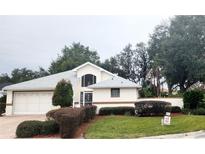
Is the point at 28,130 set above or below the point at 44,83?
below

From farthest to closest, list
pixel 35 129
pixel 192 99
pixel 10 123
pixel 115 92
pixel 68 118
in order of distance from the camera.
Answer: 1. pixel 115 92
2. pixel 192 99
3. pixel 10 123
4. pixel 35 129
5. pixel 68 118

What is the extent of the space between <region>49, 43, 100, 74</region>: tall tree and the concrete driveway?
1402 millimetres

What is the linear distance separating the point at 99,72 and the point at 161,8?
259cm

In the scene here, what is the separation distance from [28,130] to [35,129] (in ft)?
0.63

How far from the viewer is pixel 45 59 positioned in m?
11.7

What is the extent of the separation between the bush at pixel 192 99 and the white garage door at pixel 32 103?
3.96 meters

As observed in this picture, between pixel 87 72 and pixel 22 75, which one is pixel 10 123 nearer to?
pixel 22 75

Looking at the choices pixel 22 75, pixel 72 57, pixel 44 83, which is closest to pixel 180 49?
pixel 72 57

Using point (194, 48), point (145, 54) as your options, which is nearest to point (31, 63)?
point (145, 54)

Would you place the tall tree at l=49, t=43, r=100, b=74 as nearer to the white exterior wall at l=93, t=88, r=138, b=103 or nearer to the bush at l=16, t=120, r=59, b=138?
the white exterior wall at l=93, t=88, r=138, b=103

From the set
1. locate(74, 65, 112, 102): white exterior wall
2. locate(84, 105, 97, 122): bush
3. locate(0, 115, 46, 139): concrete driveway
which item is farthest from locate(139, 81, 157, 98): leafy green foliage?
locate(0, 115, 46, 139): concrete driveway

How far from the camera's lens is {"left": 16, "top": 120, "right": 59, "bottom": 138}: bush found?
11.2 m

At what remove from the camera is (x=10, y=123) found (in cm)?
1156

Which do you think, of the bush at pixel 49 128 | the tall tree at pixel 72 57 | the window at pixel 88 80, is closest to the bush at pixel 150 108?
the window at pixel 88 80
